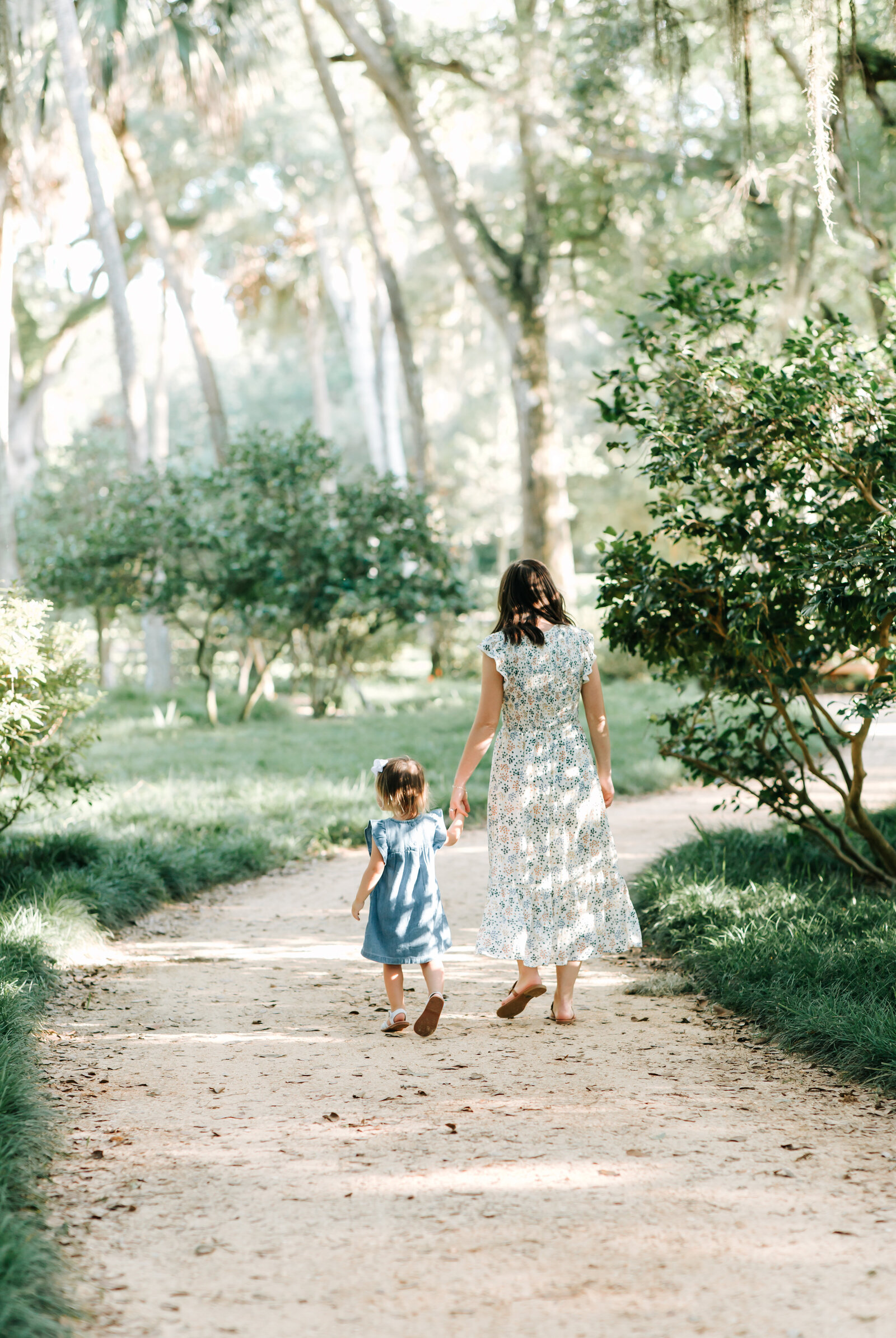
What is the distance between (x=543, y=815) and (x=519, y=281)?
1111 centimetres

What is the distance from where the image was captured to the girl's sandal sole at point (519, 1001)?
4.74 m

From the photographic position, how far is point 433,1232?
2.92m

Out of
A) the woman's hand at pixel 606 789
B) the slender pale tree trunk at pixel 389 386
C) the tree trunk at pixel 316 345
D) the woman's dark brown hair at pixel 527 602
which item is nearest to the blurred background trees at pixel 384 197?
the slender pale tree trunk at pixel 389 386

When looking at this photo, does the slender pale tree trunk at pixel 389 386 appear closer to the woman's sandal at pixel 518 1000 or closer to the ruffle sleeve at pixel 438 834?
the ruffle sleeve at pixel 438 834

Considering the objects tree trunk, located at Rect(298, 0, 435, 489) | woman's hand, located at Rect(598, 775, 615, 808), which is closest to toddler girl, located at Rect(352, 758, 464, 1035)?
woman's hand, located at Rect(598, 775, 615, 808)

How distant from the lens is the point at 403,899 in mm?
4629

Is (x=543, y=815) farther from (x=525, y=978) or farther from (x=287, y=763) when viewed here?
(x=287, y=763)

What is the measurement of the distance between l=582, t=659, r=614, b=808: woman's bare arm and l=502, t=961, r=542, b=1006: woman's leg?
2.52ft

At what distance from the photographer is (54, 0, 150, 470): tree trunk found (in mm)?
14602

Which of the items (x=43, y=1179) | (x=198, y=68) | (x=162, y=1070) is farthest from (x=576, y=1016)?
(x=198, y=68)

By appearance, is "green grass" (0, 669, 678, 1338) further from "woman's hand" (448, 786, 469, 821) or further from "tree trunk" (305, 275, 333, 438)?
"tree trunk" (305, 275, 333, 438)

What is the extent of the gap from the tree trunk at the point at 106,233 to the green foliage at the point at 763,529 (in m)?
11.8

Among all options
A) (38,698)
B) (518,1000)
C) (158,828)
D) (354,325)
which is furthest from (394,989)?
(354,325)

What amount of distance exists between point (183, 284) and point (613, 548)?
16050mm
